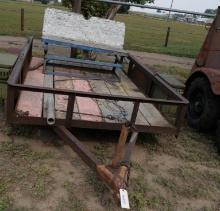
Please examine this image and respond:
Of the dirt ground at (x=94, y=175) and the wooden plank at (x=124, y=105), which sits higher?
the wooden plank at (x=124, y=105)

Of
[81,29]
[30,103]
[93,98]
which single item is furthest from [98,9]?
[30,103]

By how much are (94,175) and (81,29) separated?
3913mm

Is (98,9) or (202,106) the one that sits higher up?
(98,9)

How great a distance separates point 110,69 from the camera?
740 cm

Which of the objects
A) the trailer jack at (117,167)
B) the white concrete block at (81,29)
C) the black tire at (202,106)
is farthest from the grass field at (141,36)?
the trailer jack at (117,167)

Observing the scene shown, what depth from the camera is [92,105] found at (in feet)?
17.0

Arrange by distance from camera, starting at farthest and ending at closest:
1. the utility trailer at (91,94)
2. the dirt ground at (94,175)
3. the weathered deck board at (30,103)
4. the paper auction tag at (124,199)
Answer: the weathered deck board at (30,103), the utility trailer at (91,94), the dirt ground at (94,175), the paper auction tag at (124,199)

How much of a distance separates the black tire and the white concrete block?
75.7 inches

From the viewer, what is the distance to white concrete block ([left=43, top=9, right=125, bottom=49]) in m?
7.19

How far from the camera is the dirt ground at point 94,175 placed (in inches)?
142

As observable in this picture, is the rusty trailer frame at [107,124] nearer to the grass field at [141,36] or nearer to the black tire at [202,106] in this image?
the black tire at [202,106]

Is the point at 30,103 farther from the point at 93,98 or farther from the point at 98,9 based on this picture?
the point at 98,9

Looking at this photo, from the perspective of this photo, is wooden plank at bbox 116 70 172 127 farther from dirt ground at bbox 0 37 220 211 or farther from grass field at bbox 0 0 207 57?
grass field at bbox 0 0 207 57

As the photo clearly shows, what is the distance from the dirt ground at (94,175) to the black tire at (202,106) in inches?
9.7
